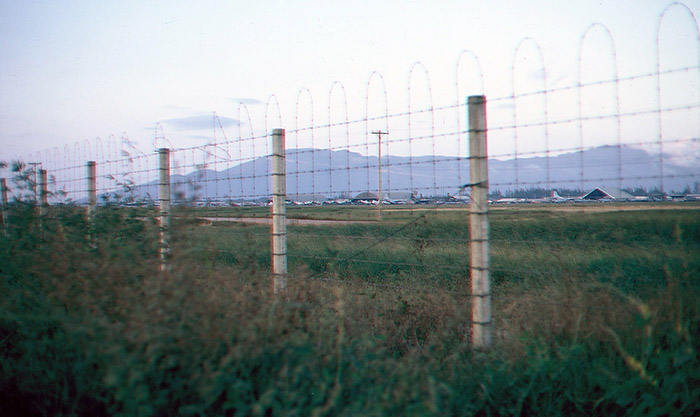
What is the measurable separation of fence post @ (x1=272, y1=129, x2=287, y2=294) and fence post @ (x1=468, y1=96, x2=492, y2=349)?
7.22 ft

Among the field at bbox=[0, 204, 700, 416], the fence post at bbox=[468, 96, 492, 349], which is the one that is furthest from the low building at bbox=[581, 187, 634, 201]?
the fence post at bbox=[468, 96, 492, 349]

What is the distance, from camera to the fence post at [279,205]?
539cm

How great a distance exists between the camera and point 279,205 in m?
5.45

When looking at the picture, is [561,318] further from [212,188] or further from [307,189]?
[212,188]

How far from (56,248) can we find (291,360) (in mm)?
2511

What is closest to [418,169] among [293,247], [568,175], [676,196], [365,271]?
[568,175]

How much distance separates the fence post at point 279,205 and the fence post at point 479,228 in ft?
7.22

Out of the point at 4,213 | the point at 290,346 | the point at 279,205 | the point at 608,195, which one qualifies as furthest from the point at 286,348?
the point at 4,213

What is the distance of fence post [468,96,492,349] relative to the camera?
4.02m

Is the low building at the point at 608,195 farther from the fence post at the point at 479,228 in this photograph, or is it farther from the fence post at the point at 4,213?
the fence post at the point at 4,213

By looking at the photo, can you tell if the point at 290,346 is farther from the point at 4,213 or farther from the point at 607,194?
the point at 4,213

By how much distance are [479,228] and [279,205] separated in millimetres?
2367

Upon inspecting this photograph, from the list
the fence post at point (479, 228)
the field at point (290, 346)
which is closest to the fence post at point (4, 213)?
the field at point (290, 346)

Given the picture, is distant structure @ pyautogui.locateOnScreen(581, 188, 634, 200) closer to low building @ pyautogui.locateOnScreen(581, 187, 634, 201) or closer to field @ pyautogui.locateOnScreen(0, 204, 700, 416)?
low building @ pyautogui.locateOnScreen(581, 187, 634, 201)
